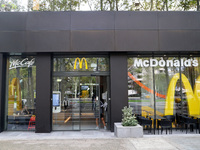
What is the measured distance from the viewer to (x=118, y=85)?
10094 millimetres

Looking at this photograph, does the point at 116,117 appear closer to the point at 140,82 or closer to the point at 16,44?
the point at 140,82

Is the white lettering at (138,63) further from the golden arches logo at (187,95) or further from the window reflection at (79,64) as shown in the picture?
the window reflection at (79,64)

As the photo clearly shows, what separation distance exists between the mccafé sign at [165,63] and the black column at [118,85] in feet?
3.21

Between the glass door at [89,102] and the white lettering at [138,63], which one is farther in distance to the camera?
the white lettering at [138,63]

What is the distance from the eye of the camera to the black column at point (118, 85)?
9898 millimetres

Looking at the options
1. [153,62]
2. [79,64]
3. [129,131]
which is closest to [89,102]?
[79,64]

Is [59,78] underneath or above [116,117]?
above

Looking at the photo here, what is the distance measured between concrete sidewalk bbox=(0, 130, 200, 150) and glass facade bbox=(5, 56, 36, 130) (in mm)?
934

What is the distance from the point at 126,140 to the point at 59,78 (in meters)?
4.94

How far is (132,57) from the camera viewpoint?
422 inches

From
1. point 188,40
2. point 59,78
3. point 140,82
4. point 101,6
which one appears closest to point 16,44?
point 59,78

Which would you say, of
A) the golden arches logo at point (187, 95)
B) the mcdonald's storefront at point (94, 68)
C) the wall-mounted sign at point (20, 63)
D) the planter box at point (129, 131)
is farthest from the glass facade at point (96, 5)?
the planter box at point (129, 131)

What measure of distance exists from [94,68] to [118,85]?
1.69 m

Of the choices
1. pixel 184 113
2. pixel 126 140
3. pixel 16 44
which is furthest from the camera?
pixel 184 113
